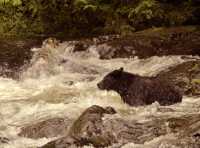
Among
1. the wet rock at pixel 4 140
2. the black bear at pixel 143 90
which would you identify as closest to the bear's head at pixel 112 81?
the black bear at pixel 143 90

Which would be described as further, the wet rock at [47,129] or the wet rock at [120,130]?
the wet rock at [47,129]

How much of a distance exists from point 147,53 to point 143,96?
386 cm

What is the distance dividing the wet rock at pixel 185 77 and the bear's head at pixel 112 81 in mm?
1003

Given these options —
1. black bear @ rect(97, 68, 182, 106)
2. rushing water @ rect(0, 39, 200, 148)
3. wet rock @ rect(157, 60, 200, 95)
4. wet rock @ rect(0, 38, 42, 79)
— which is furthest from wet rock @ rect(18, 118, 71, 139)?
wet rock @ rect(0, 38, 42, 79)

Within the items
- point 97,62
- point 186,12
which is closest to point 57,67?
point 97,62

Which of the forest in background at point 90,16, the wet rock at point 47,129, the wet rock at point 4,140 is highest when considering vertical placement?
the forest in background at point 90,16

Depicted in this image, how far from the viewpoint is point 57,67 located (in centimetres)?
1362

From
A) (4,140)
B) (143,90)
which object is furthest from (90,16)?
(4,140)

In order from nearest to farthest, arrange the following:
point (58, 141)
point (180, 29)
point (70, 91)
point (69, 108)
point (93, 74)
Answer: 1. point (58, 141)
2. point (69, 108)
3. point (70, 91)
4. point (93, 74)
5. point (180, 29)

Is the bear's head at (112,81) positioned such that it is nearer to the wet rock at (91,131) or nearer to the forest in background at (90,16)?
the wet rock at (91,131)

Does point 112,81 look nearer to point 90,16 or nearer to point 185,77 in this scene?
point 185,77

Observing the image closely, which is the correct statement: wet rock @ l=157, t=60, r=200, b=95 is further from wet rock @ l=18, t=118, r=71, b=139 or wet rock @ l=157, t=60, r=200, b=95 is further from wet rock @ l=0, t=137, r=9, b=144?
wet rock @ l=0, t=137, r=9, b=144

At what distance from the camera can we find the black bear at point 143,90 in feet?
33.2

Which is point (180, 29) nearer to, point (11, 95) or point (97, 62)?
point (97, 62)
